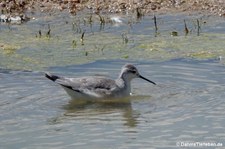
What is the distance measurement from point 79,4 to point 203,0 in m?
2.66

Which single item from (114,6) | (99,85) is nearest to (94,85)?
(99,85)

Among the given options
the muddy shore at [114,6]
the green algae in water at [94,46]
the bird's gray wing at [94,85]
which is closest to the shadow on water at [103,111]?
the bird's gray wing at [94,85]

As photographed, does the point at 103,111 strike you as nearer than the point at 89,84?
Yes

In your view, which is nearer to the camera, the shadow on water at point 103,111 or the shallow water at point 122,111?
the shallow water at point 122,111

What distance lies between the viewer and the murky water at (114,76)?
9602 millimetres

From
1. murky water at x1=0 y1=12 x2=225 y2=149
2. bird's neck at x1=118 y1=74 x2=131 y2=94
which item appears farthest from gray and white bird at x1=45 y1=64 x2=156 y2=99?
murky water at x1=0 y1=12 x2=225 y2=149

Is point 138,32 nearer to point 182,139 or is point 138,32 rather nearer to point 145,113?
point 145,113

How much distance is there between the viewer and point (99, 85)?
11.7 m

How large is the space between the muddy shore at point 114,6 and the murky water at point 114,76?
40cm

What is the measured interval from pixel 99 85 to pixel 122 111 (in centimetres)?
86

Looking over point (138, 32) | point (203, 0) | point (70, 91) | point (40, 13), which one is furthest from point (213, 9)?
point (70, 91)

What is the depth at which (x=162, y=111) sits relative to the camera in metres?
10.6

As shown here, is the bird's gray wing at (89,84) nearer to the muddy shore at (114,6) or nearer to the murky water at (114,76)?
the murky water at (114,76)

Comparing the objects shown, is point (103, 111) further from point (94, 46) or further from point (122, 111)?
point (94, 46)
